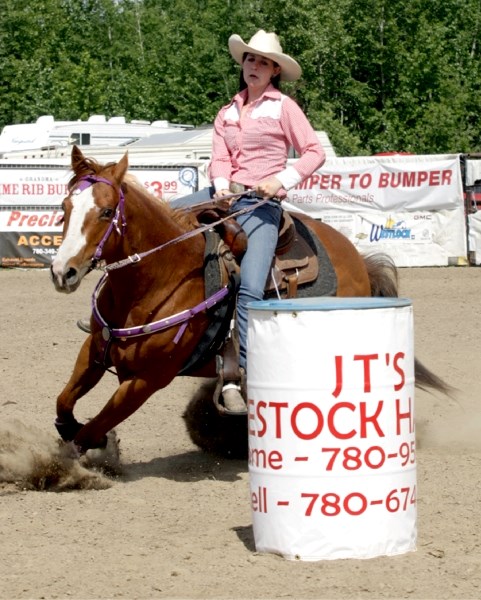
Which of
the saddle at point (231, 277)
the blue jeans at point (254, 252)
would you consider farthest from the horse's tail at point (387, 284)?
the blue jeans at point (254, 252)

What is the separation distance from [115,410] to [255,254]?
1.16m

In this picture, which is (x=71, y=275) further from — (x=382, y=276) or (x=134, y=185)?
(x=382, y=276)

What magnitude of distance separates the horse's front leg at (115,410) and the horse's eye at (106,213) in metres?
0.92

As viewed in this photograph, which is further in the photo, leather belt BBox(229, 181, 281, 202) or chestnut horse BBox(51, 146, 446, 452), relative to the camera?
leather belt BBox(229, 181, 281, 202)

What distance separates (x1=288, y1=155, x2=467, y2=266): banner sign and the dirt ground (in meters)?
8.39

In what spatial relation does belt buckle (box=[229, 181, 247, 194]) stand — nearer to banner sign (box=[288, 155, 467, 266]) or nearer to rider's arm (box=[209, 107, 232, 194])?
rider's arm (box=[209, 107, 232, 194])

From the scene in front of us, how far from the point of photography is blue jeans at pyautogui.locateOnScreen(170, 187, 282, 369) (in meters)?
6.47

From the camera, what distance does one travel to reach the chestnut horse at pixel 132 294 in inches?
234

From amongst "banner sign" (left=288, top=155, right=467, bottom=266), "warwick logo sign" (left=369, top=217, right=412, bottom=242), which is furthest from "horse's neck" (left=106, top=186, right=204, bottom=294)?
"warwick logo sign" (left=369, top=217, right=412, bottom=242)

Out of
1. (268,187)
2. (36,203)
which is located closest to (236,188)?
(268,187)

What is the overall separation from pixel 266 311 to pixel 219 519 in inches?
52.7

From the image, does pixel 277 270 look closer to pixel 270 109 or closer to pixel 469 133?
pixel 270 109

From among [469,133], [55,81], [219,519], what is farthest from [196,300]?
→ [55,81]

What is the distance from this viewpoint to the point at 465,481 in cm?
618
